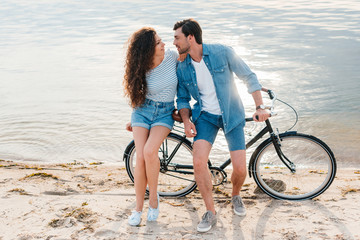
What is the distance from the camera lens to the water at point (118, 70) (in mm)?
6980

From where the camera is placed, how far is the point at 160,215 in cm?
405

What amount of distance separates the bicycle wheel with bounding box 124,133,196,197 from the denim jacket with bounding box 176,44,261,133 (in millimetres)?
567

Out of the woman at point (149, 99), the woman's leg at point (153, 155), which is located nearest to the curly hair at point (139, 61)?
the woman at point (149, 99)

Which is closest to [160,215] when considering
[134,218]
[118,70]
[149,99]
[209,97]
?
[134,218]

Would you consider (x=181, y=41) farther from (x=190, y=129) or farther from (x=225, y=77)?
(x=190, y=129)

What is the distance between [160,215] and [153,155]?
Answer: 68 cm

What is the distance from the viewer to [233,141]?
3861 mm

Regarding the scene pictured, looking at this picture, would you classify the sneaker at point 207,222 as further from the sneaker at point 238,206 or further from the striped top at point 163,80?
the striped top at point 163,80

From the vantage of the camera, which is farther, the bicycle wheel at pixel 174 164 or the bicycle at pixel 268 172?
the bicycle wheel at pixel 174 164

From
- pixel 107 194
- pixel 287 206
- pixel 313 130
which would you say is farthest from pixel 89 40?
pixel 287 206

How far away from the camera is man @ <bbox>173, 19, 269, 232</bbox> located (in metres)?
3.74

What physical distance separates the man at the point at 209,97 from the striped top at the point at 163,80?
8cm

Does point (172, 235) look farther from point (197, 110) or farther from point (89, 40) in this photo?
point (89, 40)

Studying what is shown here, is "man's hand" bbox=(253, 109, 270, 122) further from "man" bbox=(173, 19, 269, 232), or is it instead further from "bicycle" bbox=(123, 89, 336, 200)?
"bicycle" bbox=(123, 89, 336, 200)
